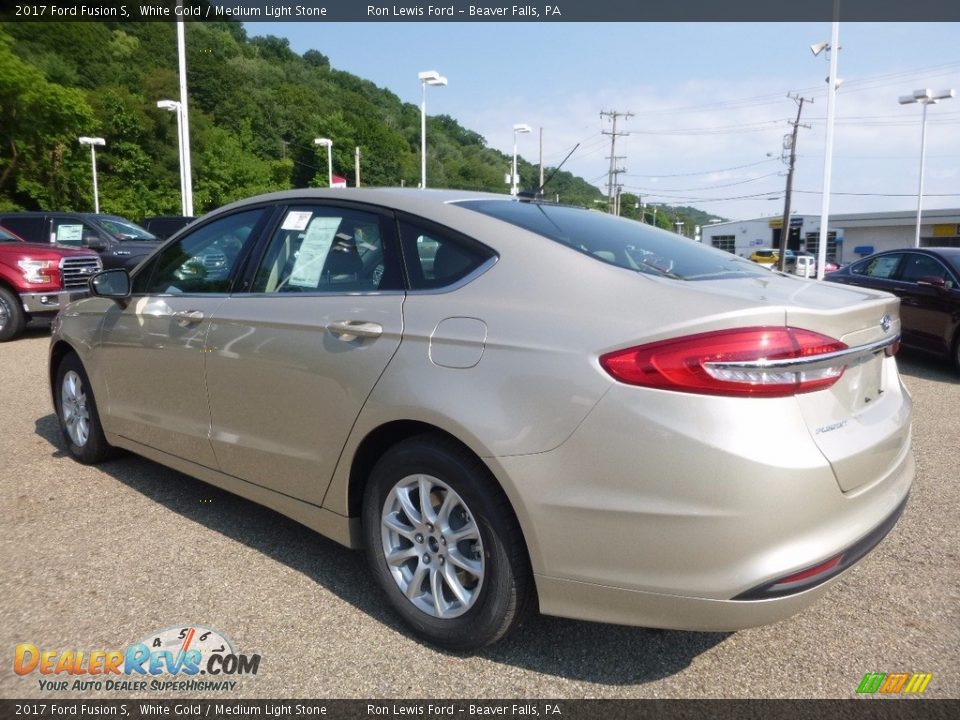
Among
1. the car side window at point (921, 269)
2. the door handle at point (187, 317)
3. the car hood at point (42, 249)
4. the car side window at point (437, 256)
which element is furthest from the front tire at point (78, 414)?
the car side window at point (921, 269)

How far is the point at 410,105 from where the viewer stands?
310 ft

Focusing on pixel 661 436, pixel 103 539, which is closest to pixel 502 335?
pixel 661 436

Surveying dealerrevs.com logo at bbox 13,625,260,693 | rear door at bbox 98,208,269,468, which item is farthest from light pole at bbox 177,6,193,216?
dealerrevs.com logo at bbox 13,625,260,693

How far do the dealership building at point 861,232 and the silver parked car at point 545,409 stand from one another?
4903 centimetres

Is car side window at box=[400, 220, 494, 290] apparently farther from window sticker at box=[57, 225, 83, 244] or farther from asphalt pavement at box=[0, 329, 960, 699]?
window sticker at box=[57, 225, 83, 244]

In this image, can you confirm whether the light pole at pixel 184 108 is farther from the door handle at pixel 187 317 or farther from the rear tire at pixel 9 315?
the door handle at pixel 187 317

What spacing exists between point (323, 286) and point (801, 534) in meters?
2.00

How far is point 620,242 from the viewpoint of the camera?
117 inches

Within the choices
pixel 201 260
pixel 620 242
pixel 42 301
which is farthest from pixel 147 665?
pixel 42 301

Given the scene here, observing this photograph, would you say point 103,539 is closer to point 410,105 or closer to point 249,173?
point 249,173

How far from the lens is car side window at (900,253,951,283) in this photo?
899 centimetres

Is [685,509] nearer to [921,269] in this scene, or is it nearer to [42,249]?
[921,269]

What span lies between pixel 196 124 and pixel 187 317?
230ft

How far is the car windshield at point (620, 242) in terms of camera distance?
2691 millimetres
